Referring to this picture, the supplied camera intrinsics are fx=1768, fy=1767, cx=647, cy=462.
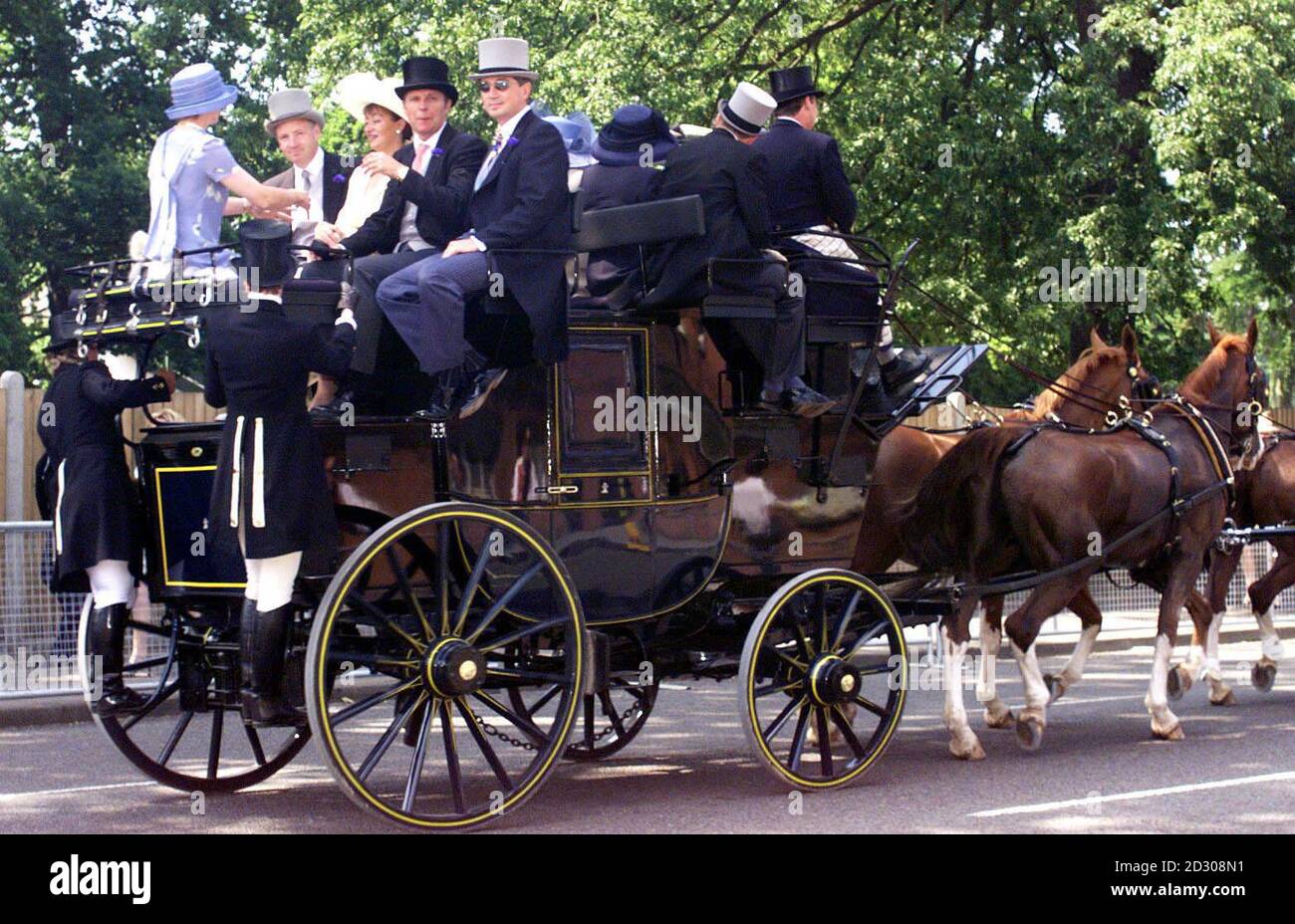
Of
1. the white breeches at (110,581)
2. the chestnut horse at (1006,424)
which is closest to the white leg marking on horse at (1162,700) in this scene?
the chestnut horse at (1006,424)

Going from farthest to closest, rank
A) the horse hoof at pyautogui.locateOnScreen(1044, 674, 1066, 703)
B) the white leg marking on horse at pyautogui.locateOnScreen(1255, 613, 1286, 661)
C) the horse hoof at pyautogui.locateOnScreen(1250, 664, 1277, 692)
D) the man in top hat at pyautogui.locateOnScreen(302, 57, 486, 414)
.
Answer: the white leg marking on horse at pyautogui.locateOnScreen(1255, 613, 1286, 661) < the horse hoof at pyautogui.locateOnScreen(1250, 664, 1277, 692) < the horse hoof at pyautogui.locateOnScreen(1044, 674, 1066, 703) < the man in top hat at pyautogui.locateOnScreen(302, 57, 486, 414)

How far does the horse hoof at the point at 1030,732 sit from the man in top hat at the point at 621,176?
3.36m

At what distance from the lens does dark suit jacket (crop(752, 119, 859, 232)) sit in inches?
359

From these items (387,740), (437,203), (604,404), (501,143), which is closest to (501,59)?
(501,143)

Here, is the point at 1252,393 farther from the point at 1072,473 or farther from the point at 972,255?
the point at 972,255

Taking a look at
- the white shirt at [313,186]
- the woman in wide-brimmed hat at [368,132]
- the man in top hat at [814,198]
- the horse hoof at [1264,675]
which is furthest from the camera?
the horse hoof at [1264,675]

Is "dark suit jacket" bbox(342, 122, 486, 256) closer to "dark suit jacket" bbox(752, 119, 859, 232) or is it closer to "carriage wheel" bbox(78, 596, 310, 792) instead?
"dark suit jacket" bbox(752, 119, 859, 232)

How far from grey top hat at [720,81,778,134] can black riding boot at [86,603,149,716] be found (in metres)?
3.74

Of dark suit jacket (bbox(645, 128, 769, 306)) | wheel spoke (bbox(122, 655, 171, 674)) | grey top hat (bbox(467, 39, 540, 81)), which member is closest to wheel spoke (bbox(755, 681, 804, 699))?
dark suit jacket (bbox(645, 128, 769, 306))

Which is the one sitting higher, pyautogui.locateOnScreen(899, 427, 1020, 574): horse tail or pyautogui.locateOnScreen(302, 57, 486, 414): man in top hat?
pyautogui.locateOnScreen(302, 57, 486, 414): man in top hat

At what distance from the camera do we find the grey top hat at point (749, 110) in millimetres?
8670

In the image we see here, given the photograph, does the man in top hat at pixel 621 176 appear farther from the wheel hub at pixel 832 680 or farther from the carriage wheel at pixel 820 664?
the wheel hub at pixel 832 680

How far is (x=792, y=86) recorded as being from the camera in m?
9.45
